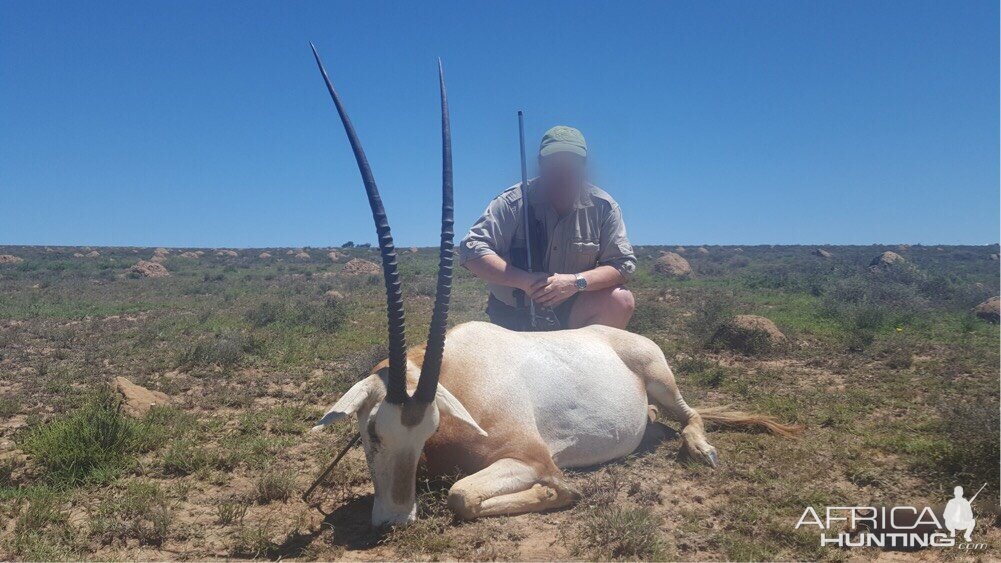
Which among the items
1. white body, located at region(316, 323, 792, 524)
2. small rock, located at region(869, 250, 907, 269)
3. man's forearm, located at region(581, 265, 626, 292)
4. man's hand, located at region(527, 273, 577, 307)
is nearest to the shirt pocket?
man's forearm, located at region(581, 265, 626, 292)

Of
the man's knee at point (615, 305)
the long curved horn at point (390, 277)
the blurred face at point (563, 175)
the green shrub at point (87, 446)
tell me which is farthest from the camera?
the man's knee at point (615, 305)

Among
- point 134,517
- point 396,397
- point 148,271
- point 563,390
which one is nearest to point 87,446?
point 134,517

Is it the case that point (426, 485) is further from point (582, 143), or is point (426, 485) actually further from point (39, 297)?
point (39, 297)

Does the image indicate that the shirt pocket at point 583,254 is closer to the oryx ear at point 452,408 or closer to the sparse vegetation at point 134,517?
the oryx ear at point 452,408

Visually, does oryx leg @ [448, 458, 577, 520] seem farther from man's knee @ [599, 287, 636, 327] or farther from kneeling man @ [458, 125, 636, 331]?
man's knee @ [599, 287, 636, 327]

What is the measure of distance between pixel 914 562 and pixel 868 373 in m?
5.73

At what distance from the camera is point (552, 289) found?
5.55 metres

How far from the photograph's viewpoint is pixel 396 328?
3480mm

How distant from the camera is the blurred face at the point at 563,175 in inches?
239

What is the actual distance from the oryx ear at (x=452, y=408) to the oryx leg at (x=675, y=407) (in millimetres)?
2091

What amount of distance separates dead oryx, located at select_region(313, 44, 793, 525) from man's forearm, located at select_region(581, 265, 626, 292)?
1.66ft

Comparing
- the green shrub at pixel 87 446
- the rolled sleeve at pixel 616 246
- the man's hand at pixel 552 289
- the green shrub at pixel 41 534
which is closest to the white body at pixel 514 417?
the man's hand at pixel 552 289

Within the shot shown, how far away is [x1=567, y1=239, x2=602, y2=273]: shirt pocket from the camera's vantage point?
20.5 ft

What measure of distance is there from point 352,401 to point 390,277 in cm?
76
